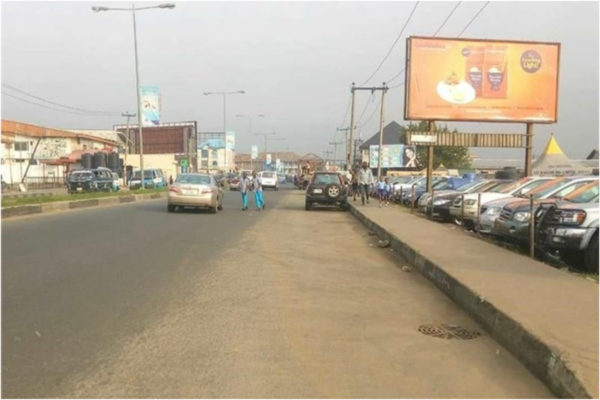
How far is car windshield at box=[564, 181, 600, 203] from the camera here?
994cm

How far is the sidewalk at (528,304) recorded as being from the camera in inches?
169

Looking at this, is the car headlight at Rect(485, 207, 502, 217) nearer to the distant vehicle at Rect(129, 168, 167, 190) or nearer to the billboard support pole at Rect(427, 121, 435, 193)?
the billboard support pole at Rect(427, 121, 435, 193)

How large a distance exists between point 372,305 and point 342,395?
2.92 m

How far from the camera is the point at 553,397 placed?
165 inches

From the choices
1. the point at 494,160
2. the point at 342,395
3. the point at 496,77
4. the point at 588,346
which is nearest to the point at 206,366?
the point at 342,395

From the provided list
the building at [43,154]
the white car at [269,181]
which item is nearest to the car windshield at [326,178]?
the white car at [269,181]

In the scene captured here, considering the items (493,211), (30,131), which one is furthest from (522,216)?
(30,131)

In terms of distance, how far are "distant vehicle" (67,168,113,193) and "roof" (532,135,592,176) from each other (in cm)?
2598

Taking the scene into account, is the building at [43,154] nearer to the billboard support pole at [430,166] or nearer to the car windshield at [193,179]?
the car windshield at [193,179]

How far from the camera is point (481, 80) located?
82.5 feet

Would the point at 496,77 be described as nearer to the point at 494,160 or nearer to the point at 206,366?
the point at 206,366

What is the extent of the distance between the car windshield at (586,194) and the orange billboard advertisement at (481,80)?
48.5ft

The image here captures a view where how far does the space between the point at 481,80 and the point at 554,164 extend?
12.9 metres

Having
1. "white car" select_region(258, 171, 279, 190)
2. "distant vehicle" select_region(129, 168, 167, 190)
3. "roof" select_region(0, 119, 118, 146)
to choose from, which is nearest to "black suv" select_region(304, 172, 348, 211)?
"distant vehicle" select_region(129, 168, 167, 190)
